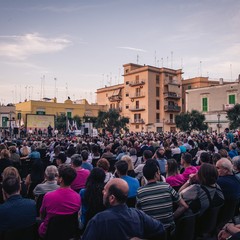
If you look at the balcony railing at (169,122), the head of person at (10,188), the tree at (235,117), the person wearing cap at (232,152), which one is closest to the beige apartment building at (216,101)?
the tree at (235,117)

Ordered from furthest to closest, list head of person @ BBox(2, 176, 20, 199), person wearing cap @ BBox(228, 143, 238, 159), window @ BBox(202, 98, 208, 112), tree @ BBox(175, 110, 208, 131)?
window @ BBox(202, 98, 208, 112) < tree @ BBox(175, 110, 208, 131) < person wearing cap @ BBox(228, 143, 238, 159) < head of person @ BBox(2, 176, 20, 199)

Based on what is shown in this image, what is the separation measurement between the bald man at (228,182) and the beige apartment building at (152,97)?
46.7m

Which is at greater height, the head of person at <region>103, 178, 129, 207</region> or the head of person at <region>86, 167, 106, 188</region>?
the head of person at <region>103, 178, 129, 207</region>

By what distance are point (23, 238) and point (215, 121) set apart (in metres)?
41.6

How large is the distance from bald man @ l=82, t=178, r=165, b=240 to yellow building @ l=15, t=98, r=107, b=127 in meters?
54.2

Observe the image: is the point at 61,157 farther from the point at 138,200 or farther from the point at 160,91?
the point at 160,91

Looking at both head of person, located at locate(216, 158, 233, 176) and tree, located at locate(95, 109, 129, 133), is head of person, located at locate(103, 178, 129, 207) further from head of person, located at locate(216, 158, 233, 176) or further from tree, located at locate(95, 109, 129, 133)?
tree, located at locate(95, 109, 129, 133)

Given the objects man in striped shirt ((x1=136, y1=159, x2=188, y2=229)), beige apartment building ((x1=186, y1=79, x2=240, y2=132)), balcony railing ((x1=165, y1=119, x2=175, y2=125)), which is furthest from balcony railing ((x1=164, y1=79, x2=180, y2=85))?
man in striped shirt ((x1=136, y1=159, x2=188, y2=229))

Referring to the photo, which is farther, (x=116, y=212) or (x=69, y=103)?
(x=69, y=103)

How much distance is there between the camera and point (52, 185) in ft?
15.9

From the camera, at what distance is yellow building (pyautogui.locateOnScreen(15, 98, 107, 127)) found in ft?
183

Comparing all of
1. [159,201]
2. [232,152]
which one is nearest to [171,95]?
[232,152]

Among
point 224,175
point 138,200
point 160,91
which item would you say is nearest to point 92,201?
point 138,200

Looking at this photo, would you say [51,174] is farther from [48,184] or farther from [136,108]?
[136,108]
